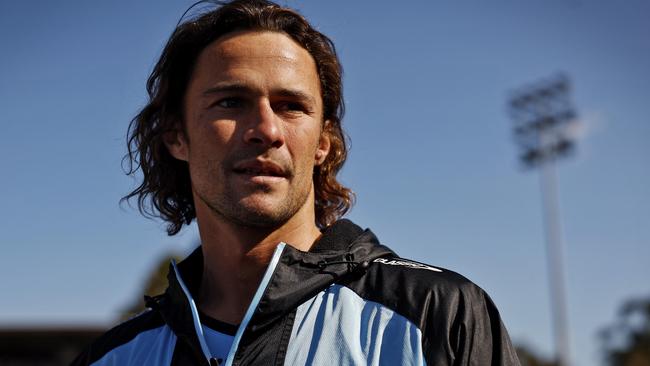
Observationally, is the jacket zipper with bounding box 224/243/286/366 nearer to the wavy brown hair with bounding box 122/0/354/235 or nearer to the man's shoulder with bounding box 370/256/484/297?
the man's shoulder with bounding box 370/256/484/297

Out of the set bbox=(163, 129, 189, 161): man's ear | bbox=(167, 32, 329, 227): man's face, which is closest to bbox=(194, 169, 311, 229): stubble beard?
bbox=(167, 32, 329, 227): man's face

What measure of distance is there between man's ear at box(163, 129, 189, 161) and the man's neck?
385 millimetres

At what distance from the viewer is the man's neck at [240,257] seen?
2973 mm

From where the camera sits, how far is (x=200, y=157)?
121 inches

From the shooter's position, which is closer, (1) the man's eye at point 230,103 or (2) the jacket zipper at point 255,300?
(2) the jacket zipper at point 255,300

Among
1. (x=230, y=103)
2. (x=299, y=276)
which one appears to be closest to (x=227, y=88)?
(x=230, y=103)

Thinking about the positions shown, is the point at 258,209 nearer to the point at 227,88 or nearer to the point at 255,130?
the point at 255,130

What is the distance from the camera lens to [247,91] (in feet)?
9.68

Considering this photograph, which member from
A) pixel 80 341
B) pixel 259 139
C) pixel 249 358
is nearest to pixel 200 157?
pixel 259 139

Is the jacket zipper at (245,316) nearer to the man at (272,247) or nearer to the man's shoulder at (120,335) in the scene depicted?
the man at (272,247)

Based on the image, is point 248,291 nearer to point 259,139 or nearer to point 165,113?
point 259,139

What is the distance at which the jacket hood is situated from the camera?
268 cm

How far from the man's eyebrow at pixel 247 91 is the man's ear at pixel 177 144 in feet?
1.23

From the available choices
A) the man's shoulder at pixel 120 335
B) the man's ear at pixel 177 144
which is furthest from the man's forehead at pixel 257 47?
the man's shoulder at pixel 120 335
